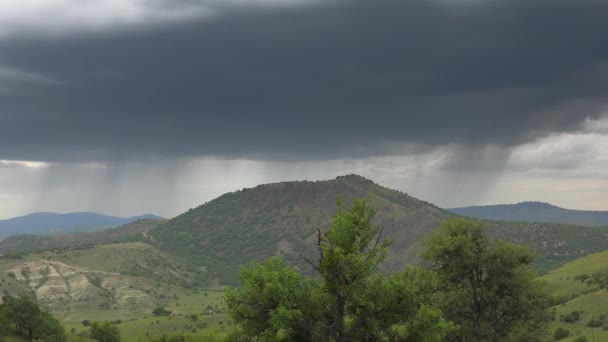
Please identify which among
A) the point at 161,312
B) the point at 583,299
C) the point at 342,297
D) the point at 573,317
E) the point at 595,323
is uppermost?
the point at 342,297

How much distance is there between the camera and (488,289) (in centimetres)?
4525

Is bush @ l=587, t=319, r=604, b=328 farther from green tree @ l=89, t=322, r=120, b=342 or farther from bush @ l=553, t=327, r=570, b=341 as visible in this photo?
green tree @ l=89, t=322, r=120, b=342

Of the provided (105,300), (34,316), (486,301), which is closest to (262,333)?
(486,301)

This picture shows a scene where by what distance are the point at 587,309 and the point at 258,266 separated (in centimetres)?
9418

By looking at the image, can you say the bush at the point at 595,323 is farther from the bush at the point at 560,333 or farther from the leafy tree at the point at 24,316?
the leafy tree at the point at 24,316

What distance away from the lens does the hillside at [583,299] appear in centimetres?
8819

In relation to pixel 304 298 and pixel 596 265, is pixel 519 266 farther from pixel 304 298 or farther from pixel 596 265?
pixel 596 265

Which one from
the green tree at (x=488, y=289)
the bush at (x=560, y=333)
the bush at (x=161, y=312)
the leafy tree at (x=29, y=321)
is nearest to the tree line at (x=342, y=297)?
the green tree at (x=488, y=289)

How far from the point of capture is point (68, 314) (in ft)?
577

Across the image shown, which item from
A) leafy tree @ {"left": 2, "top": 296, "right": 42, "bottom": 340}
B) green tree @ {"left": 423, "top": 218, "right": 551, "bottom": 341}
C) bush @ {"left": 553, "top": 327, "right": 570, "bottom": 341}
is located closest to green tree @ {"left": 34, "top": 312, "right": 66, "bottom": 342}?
leafy tree @ {"left": 2, "top": 296, "right": 42, "bottom": 340}

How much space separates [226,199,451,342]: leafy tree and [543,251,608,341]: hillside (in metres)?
45.1

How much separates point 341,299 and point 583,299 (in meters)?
99.0

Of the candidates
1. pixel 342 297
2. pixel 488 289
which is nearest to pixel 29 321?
pixel 488 289

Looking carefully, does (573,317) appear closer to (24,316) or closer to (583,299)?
(583,299)
